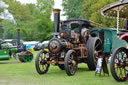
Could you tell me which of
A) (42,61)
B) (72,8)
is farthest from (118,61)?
(72,8)

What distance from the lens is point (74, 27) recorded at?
923 centimetres

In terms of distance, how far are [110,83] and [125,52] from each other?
0.91 meters

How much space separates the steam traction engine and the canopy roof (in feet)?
5.60

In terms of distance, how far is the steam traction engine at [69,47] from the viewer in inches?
304

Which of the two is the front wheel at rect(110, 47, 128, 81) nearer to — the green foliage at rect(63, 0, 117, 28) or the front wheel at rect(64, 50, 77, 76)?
the front wheel at rect(64, 50, 77, 76)

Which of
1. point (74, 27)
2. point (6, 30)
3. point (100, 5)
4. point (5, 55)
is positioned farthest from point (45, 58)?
point (6, 30)

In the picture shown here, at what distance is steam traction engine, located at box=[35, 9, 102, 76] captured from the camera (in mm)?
7727

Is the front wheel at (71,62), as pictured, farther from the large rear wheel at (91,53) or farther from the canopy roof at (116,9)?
the canopy roof at (116,9)

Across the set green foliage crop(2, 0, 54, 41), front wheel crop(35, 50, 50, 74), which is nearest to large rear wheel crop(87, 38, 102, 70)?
front wheel crop(35, 50, 50, 74)

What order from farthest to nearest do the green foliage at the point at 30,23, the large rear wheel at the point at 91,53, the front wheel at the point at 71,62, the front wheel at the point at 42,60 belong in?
the green foliage at the point at 30,23 < the large rear wheel at the point at 91,53 < the front wheel at the point at 42,60 < the front wheel at the point at 71,62

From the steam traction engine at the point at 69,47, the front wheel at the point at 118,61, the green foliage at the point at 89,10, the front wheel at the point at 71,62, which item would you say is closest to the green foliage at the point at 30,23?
the green foliage at the point at 89,10

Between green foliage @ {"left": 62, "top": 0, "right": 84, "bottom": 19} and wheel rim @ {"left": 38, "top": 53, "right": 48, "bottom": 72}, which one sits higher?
green foliage @ {"left": 62, "top": 0, "right": 84, "bottom": 19}

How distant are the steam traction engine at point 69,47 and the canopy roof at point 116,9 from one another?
5.60 feet

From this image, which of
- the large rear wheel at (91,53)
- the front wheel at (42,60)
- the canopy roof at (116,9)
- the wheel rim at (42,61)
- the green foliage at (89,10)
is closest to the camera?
the canopy roof at (116,9)
